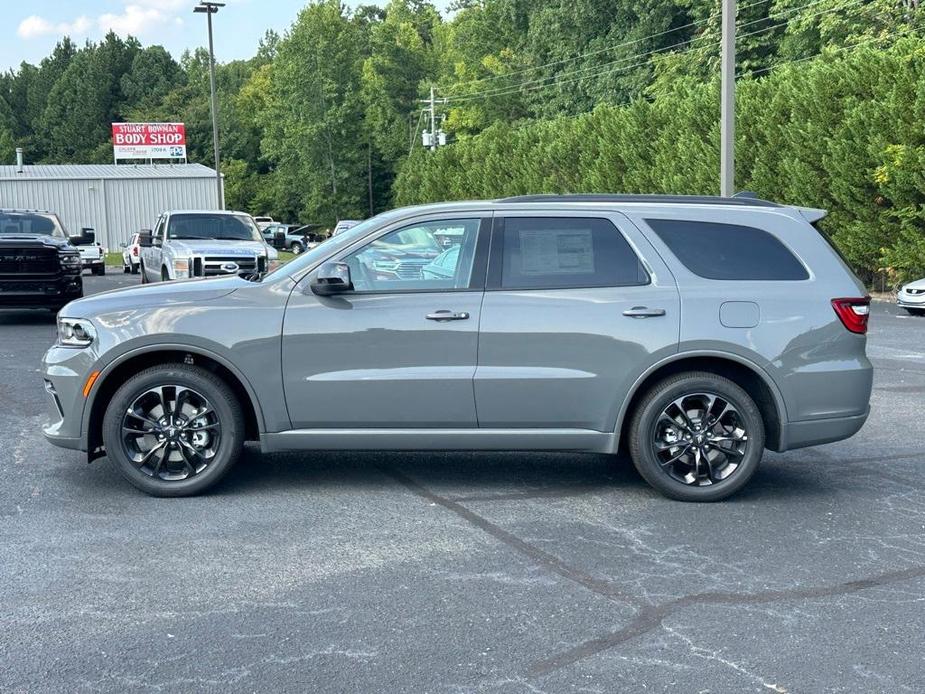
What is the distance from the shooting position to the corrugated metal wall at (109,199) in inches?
2336

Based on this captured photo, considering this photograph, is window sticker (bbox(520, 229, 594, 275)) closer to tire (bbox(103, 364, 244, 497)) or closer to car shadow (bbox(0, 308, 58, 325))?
tire (bbox(103, 364, 244, 497))

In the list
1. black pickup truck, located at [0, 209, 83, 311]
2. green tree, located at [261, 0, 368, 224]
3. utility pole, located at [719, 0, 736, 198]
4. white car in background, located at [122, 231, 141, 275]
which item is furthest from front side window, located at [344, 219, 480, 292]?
green tree, located at [261, 0, 368, 224]

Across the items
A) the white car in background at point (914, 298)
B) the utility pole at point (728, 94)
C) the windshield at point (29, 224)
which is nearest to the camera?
the windshield at point (29, 224)

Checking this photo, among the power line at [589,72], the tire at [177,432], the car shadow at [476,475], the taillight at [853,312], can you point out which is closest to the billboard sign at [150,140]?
the power line at [589,72]

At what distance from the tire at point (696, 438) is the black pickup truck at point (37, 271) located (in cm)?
1311

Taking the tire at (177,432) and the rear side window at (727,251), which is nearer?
the tire at (177,432)

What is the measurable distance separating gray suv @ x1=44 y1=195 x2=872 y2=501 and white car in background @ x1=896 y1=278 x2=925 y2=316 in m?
15.0

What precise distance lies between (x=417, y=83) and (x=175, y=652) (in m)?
91.5

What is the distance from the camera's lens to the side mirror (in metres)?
6.70

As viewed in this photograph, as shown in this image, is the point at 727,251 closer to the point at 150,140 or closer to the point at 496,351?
the point at 496,351

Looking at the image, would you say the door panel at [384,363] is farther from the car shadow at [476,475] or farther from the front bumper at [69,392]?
the front bumper at [69,392]

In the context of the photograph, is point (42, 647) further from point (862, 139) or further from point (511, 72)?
point (511, 72)

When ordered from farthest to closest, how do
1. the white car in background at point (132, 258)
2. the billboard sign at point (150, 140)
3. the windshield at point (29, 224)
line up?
the billboard sign at point (150, 140) < the white car in background at point (132, 258) < the windshield at point (29, 224)

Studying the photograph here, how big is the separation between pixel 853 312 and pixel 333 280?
304cm
